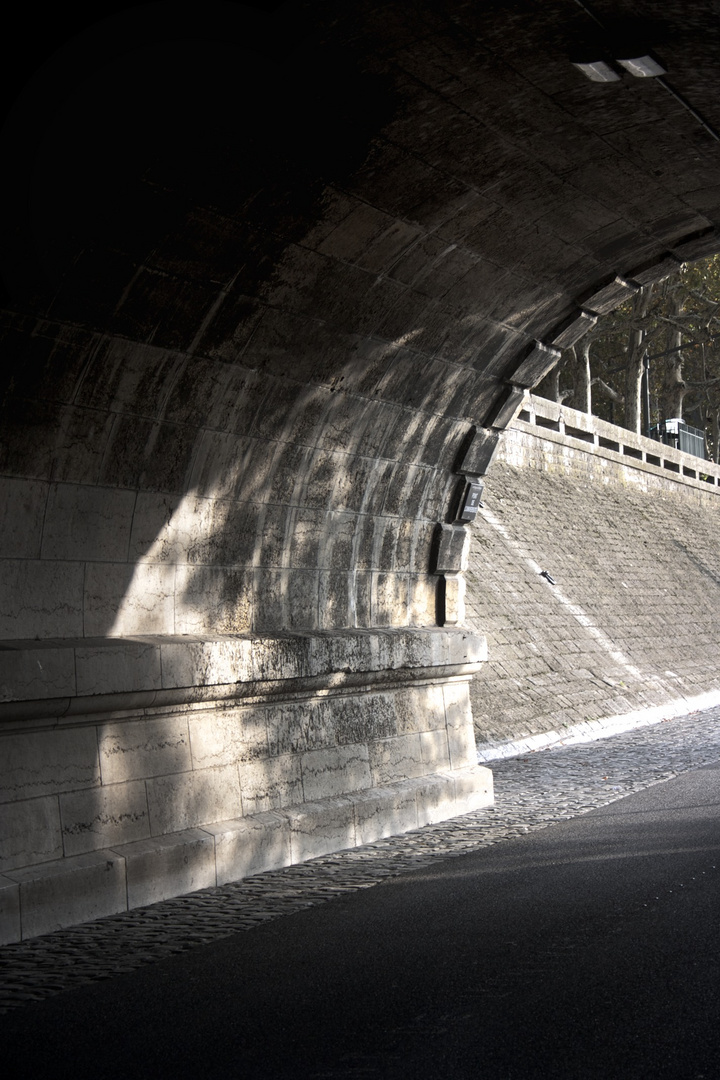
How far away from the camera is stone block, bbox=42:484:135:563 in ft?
21.3

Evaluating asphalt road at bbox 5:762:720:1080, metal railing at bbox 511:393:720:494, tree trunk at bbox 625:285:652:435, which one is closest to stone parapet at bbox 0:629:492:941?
asphalt road at bbox 5:762:720:1080

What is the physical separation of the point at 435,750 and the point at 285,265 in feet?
13.7

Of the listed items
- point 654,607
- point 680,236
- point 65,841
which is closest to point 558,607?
point 654,607

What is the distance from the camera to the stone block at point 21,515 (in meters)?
6.18

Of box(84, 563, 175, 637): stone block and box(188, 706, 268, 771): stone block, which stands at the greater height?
box(84, 563, 175, 637): stone block

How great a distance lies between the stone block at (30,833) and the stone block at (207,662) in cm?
101

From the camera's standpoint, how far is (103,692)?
20.7 ft

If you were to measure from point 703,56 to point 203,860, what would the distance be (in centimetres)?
519

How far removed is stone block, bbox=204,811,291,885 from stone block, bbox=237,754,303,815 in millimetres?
79

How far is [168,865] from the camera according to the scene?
21.7ft

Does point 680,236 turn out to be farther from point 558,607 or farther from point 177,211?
point 558,607

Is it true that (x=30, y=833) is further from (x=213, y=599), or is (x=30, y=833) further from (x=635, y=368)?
(x=635, y=368)

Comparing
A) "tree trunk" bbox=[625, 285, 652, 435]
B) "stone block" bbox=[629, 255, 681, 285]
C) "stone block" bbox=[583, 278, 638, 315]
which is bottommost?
"stone block" bbox=[583, 278, 638, 315]

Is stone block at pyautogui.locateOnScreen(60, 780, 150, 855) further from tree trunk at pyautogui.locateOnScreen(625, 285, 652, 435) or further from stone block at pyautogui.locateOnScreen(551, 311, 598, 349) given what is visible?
tree trunk at pyautogui.locateOnScreen(625, 285, 652, 435)
